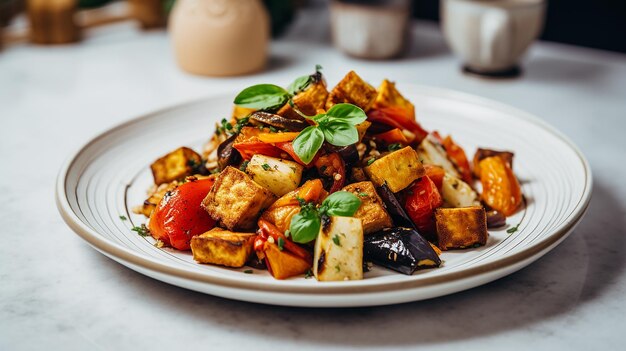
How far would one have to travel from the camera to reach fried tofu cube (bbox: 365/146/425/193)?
1806 millimetres

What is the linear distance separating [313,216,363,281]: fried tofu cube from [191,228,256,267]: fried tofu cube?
163 millimetres

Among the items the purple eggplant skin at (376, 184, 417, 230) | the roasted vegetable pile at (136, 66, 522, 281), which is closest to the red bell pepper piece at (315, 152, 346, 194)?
the roasted vegetable pile at (136, 66, 522, 281)

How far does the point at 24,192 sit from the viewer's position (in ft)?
7.63

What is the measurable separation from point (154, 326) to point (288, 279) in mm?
302

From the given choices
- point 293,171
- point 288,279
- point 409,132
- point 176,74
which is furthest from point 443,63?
point 288,279

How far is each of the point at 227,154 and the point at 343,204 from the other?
1.43 ft

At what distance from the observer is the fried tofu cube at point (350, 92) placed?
6.36 feet

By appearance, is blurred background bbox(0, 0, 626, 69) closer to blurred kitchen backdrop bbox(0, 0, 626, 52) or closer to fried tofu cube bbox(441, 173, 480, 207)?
blurred kitchen backdrop bbox(0, 0, 626, 52)

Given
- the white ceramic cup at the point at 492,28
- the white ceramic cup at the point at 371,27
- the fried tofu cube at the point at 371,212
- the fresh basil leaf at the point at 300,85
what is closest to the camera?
the fried tofu cube at the point at 371,212

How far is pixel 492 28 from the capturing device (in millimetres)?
3279

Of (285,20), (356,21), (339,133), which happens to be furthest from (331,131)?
(285,20)

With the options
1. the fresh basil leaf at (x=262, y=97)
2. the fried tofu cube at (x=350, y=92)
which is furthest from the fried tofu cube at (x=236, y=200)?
the fried tofu cube at (x=350, y=92)

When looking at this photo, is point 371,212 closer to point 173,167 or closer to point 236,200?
point 236,200

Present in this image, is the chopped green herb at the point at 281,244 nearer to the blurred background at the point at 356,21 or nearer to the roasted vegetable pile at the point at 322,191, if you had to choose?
the roasted vegetable pile at the point at 322,191
